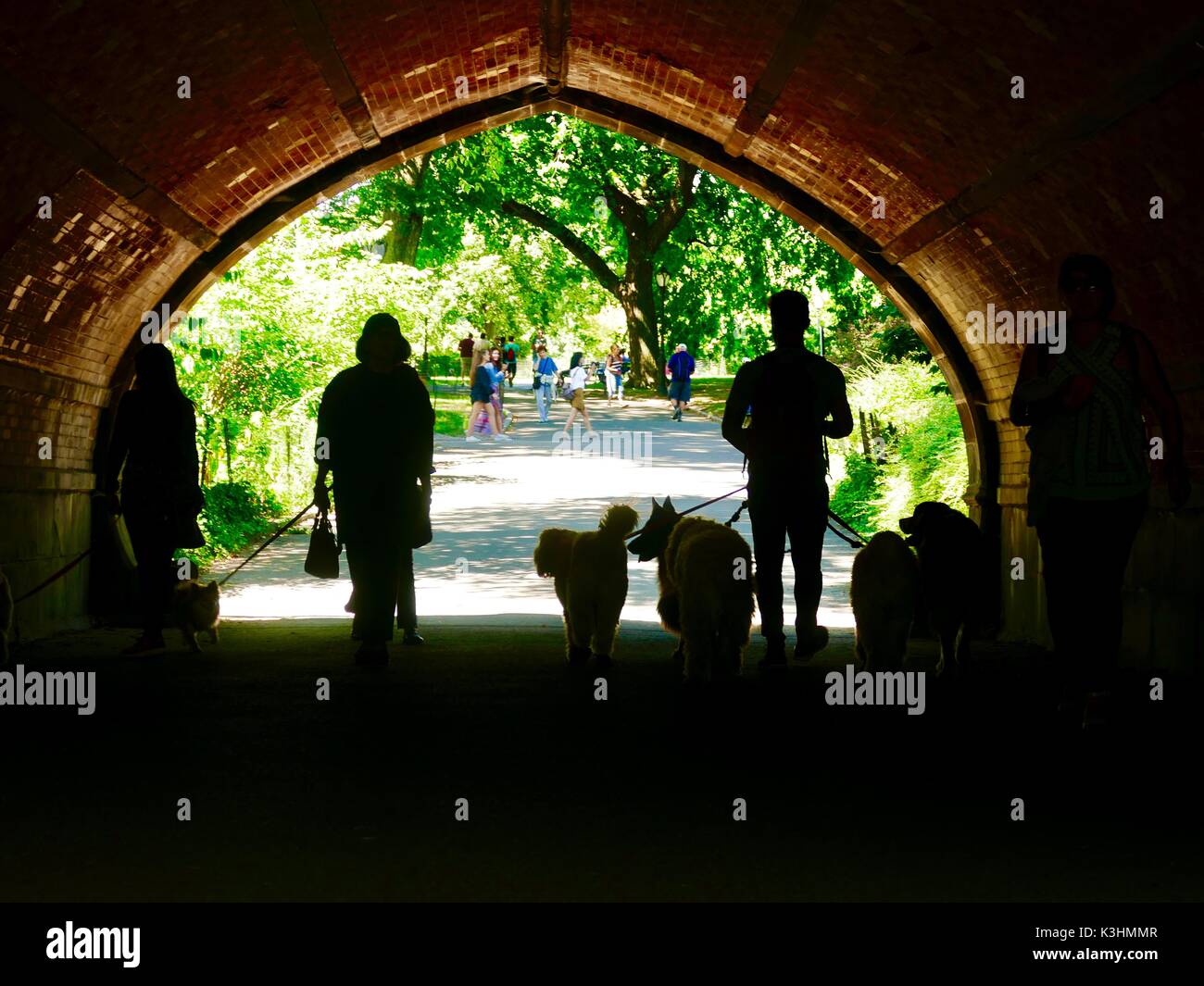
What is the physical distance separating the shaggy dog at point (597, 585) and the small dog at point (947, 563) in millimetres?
1669

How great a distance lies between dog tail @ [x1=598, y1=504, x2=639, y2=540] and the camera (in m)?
9.84

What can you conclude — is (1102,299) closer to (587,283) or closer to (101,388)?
(101,388)

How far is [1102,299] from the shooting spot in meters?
7.08

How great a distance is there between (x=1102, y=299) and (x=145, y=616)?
6464 millimetres

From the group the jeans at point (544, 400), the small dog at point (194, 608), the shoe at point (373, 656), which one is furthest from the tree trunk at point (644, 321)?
the shoe at point (373, 656)

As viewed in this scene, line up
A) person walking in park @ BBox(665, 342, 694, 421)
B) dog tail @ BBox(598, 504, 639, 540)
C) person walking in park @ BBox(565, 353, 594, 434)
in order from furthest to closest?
1. person walking in park @ BBox(665, 342, 694, 421)
2. person walking in park @ BBox(565, 353, 594, 434)
3. dog tail @ BBox(598, 504, 639, 540)

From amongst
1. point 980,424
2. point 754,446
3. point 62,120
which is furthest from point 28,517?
point 980,424

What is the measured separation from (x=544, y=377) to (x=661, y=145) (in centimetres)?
2451

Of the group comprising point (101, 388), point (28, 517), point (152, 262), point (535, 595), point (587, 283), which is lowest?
point (535, 595)

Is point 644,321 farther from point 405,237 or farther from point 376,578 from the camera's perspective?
point 376,578

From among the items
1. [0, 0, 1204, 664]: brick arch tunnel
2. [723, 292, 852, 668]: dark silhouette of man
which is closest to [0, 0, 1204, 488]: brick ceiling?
[0, 0, 1204, 664]: brick arch tunnel

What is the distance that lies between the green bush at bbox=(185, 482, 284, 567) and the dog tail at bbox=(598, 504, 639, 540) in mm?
9331

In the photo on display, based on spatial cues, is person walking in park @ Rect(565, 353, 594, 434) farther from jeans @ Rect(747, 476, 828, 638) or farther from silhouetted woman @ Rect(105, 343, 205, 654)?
jeans @ Rect(747, 476, 828, 638)

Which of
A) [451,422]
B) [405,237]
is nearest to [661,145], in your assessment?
[405,237]
